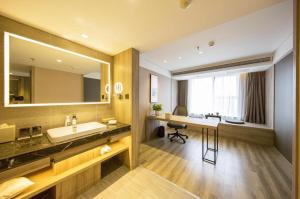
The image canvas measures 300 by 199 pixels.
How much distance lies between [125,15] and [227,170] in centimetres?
303

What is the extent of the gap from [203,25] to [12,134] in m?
2.69

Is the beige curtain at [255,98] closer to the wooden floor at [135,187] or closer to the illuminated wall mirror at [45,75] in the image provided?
the wooden floor at [135,187]

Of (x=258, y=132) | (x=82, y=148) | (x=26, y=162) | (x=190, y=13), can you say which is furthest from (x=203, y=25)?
(x=258, y=132)

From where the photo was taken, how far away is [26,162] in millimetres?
1059

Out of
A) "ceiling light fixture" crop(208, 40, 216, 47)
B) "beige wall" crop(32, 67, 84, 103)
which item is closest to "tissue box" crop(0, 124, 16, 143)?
"beige wall" crop(32, 67, 84, 103)

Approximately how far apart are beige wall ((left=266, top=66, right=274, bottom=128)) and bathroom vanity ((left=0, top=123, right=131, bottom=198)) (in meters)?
4.17

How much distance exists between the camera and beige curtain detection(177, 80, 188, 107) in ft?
17.2

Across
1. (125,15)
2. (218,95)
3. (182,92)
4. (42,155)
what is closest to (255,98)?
(218,95)

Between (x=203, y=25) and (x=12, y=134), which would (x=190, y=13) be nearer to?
(x=203, y=25)

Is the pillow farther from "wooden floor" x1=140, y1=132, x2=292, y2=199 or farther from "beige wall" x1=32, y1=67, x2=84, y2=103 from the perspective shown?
"wooden floor" x1=140, y1=132, x2=292, y2=199

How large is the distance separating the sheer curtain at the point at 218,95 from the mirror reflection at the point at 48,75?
14.1 ft

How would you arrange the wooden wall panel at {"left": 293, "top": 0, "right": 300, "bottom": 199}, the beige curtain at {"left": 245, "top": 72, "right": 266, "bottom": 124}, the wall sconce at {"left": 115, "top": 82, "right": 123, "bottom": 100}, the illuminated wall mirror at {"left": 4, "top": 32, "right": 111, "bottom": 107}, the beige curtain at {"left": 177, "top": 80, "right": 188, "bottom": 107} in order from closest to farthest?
the wooden wall panel at {"left": 293, "top": 0, "right": 300, "bottom": 199} < the illuminated wall mirror at {"left": 4, "top": 32, "right": 111, "bottom": 107} < the wall sconce at {"left": 115, "top": 82, "right": 123, "bottom": 100} < the beige curtain at {"left": 245, "top": 72, "right": 266, "bottom": 124} < the beige curtain at {"left": 177, "top": 80, "right": 188, "bottom": 107}

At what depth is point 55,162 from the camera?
125cm

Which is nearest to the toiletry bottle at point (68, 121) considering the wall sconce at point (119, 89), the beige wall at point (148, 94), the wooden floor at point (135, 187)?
the wall sconce at point (119, 89)
